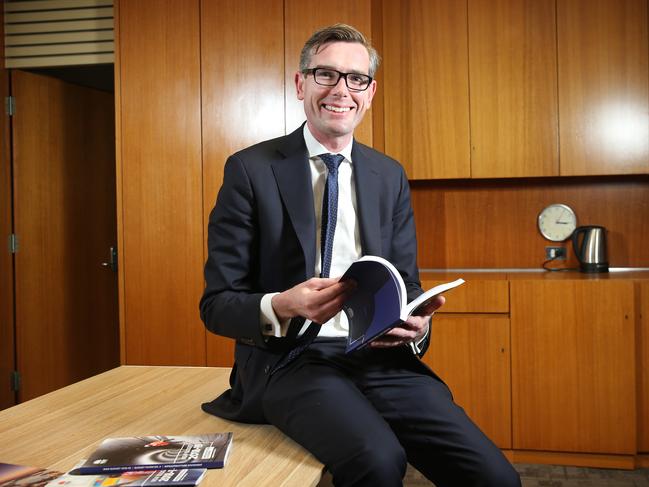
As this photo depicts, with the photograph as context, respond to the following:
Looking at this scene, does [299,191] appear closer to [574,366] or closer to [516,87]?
[574,366]

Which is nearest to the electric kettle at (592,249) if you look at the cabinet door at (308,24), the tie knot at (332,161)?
the cabinet door at (308,24)

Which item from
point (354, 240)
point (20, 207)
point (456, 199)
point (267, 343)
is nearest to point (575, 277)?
point (456, 199)

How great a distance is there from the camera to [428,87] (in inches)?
151

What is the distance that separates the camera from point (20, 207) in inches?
165

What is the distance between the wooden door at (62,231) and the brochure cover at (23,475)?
10.3ft

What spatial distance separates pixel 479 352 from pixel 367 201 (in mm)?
1791

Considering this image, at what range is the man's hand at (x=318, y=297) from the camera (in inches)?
55.3

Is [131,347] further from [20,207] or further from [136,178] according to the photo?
[20,207]

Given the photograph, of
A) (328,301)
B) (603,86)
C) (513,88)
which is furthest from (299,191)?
(603,86)

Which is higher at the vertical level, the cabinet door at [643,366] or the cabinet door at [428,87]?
the cabinet door at [428,87]

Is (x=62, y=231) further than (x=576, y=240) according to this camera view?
Yes

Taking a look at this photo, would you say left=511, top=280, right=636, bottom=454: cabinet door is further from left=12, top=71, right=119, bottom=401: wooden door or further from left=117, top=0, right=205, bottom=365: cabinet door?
left=12, top=71, right=119, bottom=401: wooden door

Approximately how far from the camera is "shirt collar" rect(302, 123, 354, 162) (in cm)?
185

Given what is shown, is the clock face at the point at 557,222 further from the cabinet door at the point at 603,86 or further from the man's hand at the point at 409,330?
the man's hand at the point at 409,330
